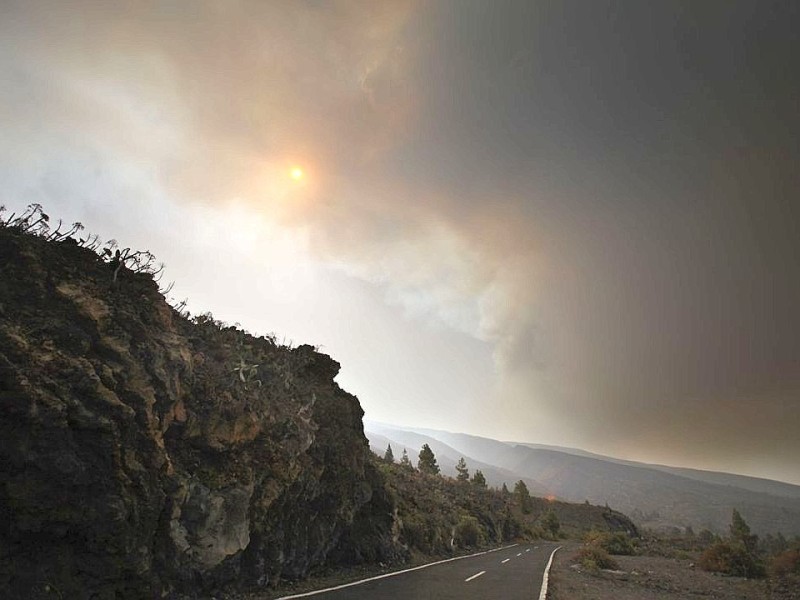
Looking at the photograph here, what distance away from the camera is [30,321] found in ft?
25.6

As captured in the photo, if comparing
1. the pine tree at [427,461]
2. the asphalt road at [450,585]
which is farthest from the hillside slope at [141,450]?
the pine tree at [427,461]

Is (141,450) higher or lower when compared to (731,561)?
higher

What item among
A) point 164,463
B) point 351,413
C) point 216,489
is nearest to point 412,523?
point 351,413

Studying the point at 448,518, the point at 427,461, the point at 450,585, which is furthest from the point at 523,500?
the point at 450,585

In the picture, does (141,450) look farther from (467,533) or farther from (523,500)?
(523,500)

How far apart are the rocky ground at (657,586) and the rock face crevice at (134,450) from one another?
8.73 meters

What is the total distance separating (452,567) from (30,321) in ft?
60.4

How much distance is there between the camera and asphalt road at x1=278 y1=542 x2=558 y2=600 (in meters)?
10.9

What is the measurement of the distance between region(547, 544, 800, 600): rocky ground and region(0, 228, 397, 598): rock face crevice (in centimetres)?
873

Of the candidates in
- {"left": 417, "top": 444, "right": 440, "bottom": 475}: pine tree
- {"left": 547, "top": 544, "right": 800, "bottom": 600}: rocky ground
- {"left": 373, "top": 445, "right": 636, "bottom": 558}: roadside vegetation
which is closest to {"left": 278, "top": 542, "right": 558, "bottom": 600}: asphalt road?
{"left": 547, "top": 544, "right": 800, "bottom": 600}: rocky ground

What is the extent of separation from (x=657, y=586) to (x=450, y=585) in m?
10.4

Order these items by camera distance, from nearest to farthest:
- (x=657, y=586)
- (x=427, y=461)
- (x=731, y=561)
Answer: (x=657, y=586) < (x=731, y=561) < (x=427, y=461)

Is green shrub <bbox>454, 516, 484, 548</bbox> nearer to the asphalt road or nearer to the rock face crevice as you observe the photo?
the asphalt road

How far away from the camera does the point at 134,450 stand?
8188 mm
